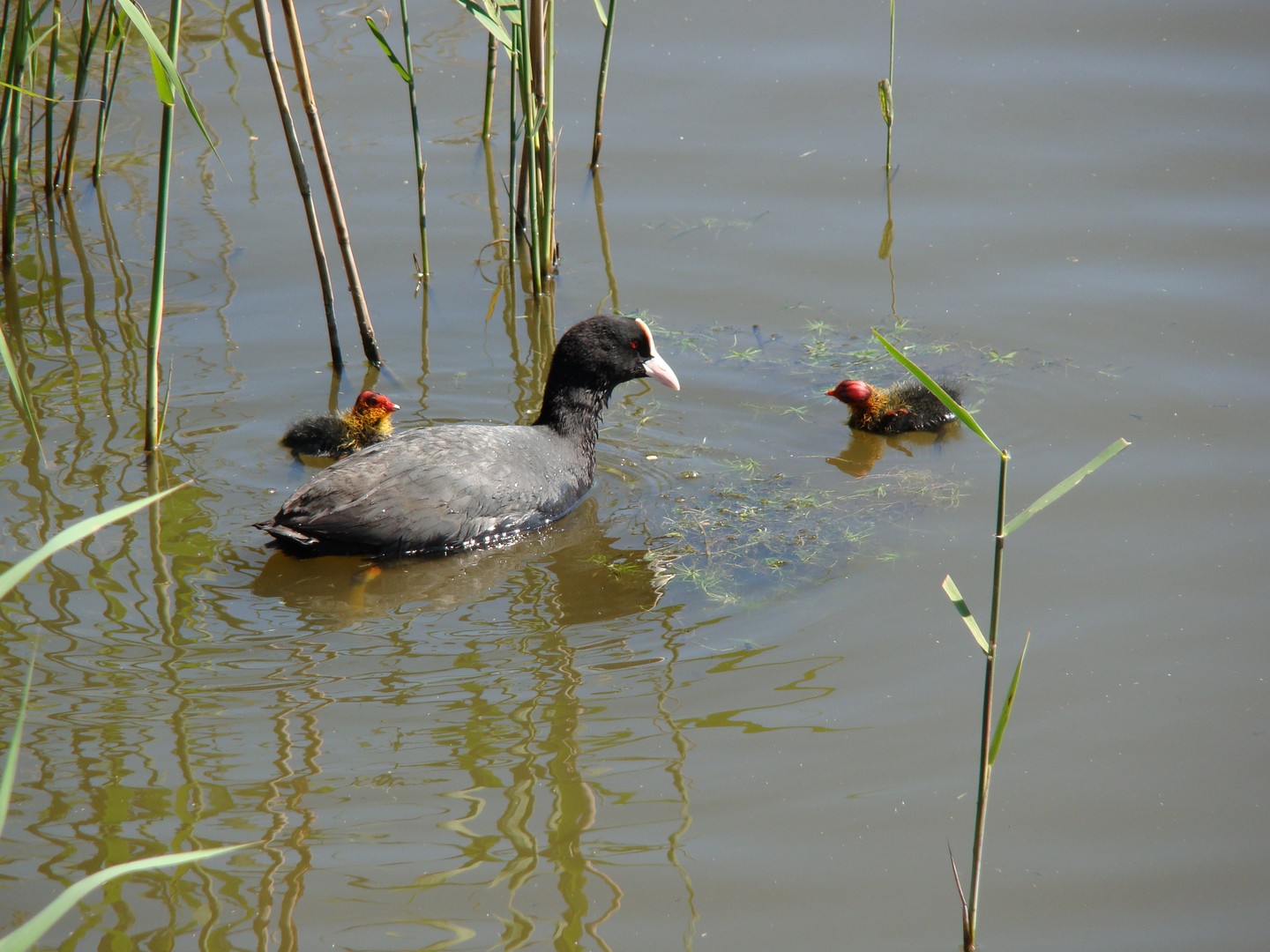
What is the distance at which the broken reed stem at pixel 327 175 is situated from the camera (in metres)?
4.69

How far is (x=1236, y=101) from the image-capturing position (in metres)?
6.94

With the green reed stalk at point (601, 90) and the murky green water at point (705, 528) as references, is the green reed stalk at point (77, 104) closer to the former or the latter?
the murky green water at point (705, 528)

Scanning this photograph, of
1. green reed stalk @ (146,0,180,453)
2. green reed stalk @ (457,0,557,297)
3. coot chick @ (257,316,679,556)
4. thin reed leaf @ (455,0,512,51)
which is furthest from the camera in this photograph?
green reed stalk @ (457,0,557,297)

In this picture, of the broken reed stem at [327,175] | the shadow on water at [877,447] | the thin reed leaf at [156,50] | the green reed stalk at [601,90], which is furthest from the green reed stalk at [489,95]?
the thin reed leaf at [156,50]

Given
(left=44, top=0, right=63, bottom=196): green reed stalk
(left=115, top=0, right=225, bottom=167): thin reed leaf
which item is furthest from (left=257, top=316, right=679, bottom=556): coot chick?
(left=44, top=0, right=63, bottom=196): green reed stalk

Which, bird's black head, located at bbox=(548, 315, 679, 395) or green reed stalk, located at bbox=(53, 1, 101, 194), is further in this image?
green reed stalk, located at bbox=(53, 1, 101, 194)

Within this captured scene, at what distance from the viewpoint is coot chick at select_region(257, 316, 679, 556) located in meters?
4.23

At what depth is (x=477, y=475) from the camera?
175 inches

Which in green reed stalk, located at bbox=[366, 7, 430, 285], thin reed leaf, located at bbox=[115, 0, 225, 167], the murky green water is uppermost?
thin reed leaf, located at bbox=[115, 0, 225, 167]

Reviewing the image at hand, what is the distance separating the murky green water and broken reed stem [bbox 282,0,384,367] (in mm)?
255

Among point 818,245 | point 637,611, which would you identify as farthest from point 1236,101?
point 637,611

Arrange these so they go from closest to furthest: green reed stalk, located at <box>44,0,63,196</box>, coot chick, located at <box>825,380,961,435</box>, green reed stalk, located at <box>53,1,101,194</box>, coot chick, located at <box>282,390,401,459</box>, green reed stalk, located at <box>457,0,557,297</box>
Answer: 1. coot chick, located at <box>282,390,401,459</box>
2. coot chick, located at <box>825,380,961,435</box>
3. green reed stalk, located at <box>457,0,557,297</box>
4. green reed stalk, located at <box>44,0,63,196</box>
5. green reed stalk, located at <box>53,1,101,194</box>

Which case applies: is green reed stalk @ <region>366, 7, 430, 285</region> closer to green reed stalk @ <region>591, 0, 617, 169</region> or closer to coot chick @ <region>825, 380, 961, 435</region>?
green reed stalk @ <region>591, 0, 617, 169</region>

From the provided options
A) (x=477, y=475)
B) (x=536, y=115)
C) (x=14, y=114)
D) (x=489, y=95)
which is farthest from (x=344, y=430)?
(x=489, y=95)
